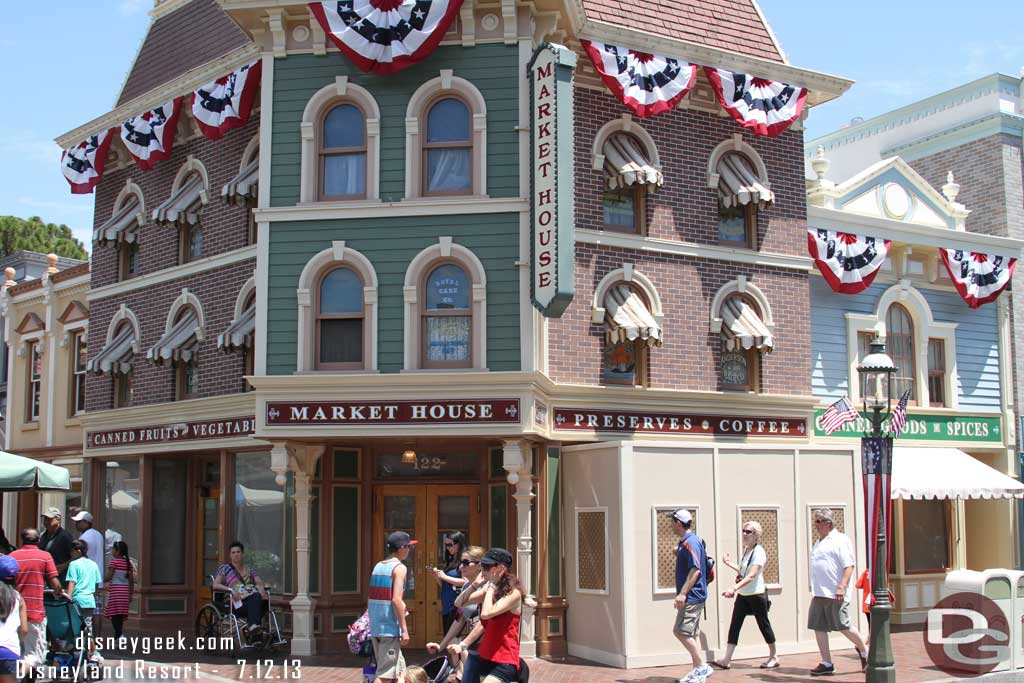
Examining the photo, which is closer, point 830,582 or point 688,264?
point 830,582

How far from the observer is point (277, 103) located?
1692 cm

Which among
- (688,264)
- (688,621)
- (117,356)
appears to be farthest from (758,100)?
(117,356)

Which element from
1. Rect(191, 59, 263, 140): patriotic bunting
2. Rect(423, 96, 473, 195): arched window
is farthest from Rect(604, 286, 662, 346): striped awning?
Rect(191, 59, 263, 140): patriotic bunting

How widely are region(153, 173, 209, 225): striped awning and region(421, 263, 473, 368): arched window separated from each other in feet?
18.4

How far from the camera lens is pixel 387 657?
35.9ft

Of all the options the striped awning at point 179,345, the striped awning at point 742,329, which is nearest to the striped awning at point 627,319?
the striped awning at point 742,329

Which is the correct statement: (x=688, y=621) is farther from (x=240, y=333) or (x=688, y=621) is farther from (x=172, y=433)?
(x=172, y=433)

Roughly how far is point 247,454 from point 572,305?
5973 millimetres

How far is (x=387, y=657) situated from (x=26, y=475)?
21.3 ft

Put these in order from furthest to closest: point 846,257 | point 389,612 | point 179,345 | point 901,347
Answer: point 901,347 < point 846,257 < point 179,345 < point 389,612

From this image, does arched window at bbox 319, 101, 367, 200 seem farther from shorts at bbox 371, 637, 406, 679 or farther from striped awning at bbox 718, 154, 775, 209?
shorts at bbox 371, 637, 406, 679

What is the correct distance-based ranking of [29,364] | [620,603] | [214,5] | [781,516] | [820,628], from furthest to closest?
[29,364] → [214,5] → [781,516] → [620,603] → [820,628]

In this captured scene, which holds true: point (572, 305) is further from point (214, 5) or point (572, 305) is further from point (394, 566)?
point (214, 5)

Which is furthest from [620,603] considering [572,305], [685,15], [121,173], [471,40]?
[121,173]
